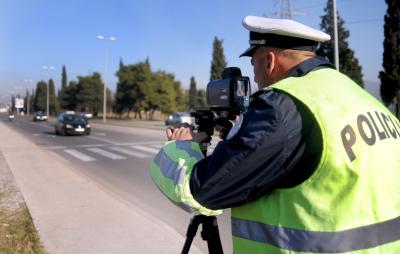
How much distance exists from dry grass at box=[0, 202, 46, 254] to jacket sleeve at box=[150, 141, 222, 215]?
9.89 feet

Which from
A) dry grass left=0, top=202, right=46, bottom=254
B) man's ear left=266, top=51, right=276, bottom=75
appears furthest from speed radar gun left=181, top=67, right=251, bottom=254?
dry grass left=0, top=202, right=46, bottom=254

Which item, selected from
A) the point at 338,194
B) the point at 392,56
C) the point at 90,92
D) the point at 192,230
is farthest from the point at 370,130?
the point at 90,92

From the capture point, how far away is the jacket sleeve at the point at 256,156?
1300mm

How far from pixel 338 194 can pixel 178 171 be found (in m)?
0.52

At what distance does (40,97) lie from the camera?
115 meters

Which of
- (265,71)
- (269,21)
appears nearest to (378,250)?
(265,71)

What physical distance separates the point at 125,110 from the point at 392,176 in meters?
77.2

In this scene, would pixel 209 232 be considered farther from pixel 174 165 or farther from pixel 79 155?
pixel 79 155

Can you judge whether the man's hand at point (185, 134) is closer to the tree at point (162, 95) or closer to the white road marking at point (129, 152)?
the white road marking at point (129, 152)

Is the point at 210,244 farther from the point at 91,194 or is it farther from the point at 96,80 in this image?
the point at 96,80

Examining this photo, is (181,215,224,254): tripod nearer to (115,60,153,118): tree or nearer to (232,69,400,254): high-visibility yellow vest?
(232,69,400,254): high-visibility yellow vest

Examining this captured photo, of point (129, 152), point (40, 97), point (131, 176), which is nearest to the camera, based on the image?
point (131, 176)

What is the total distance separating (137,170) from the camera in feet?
36.4

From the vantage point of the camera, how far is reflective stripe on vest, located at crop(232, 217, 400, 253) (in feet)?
4.33
